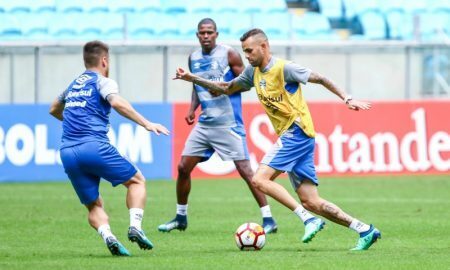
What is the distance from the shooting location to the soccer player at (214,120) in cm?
1442

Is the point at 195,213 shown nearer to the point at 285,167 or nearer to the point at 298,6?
the point at 285,167

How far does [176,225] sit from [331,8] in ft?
51.1

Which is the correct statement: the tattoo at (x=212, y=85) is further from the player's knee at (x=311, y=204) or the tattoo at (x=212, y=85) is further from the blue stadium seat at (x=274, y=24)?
the blue stadium seat at (x=274, y=24)

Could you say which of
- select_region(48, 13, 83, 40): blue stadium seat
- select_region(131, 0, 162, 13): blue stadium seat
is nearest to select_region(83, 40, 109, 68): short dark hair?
select_region(48, 13, 83, 40): blue stadium seat

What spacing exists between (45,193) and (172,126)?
3.95m

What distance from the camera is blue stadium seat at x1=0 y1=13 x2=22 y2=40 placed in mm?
25547

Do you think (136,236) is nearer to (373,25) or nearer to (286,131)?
(286,131)

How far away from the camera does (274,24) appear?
2709 centimetres

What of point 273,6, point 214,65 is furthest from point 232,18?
point 214,65

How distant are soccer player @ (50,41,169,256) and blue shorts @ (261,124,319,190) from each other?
4.72 ft

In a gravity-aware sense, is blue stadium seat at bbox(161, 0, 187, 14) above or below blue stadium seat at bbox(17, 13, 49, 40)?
above

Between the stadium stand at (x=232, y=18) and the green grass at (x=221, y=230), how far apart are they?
15.6ft

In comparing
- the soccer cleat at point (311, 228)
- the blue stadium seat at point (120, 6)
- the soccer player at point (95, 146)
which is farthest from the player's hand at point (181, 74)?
the blue stadium seat at point (120, 6)

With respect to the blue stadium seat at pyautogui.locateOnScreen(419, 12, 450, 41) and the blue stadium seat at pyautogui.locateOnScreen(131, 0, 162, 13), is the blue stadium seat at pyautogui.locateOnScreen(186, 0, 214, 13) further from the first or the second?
the blue stadium seat at pyautogui.locateOnScreen(419, 12, 450, 41)
